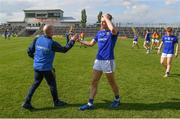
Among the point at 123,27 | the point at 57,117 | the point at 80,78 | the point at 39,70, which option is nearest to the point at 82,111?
the point at 57,117

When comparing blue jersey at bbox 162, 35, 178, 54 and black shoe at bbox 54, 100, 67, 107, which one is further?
blue jersey at bbox 162, 35, 178, 54

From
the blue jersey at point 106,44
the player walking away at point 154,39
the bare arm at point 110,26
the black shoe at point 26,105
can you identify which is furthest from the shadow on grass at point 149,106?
the player walking away at point 154,39

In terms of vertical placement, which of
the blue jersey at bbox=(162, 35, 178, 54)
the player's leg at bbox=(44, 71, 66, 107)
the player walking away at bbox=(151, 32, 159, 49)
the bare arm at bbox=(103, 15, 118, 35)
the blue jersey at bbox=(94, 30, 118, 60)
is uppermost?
the bare arm at bbox=(103, 15, 118, 35)

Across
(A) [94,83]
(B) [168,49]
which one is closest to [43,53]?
(A) [94,83]

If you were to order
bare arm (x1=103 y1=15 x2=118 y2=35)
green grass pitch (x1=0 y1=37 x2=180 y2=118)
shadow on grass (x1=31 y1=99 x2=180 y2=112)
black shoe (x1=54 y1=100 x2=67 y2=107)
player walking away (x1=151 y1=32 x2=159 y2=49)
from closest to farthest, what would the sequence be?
bare arm (x1=103 y1=15 x2=118 y2=35)
green grass pitch (x1=0 y1=37 x2=180 y2=118)
shadow on grass (x1=31 y1=99 x2=180 y2=112)
black shoe (x1=54 y1=100 x2=67 y2=107)
player walking away (x1=151 y1=32 x2=159 y2=49)

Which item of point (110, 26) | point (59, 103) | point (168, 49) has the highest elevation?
point (110, 26)

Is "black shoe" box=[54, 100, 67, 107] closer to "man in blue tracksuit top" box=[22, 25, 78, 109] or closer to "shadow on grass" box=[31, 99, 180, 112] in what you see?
"shadow on grass" box=[31, 99, 180, 112]

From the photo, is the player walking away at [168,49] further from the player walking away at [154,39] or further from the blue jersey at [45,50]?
the player walking away at [154,39]

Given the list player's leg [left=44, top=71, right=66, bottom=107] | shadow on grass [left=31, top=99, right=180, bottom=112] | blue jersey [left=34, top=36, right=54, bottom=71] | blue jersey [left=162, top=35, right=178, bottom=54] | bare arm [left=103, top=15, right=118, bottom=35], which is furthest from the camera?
blue jersey [left=162, top=35, right=178, bottom=54]

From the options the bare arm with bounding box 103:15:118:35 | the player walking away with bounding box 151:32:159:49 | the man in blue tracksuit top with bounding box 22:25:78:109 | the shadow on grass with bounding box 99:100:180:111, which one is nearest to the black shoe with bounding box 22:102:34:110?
the man in blue tracksuit top with bounding box 22:25:78:109

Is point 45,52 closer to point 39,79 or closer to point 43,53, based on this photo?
point 43,53

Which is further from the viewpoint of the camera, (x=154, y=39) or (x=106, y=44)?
(x=154, y=39)

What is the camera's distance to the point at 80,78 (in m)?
14.6

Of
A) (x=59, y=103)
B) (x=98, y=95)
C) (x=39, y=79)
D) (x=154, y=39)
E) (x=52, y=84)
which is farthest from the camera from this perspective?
(x=154, y=39)
